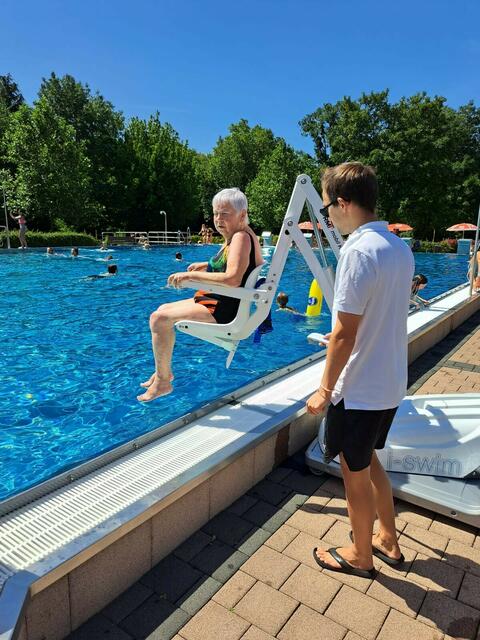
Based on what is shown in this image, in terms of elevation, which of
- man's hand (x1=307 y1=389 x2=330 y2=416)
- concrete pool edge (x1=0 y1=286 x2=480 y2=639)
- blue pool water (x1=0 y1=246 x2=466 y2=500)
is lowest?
blue pool water (x1=0 y1=246 x2=466 y2=500)

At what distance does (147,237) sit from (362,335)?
127 feet

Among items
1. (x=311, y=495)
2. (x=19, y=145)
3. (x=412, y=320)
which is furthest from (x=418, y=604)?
(x=19, y=145)

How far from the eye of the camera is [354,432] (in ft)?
6.41

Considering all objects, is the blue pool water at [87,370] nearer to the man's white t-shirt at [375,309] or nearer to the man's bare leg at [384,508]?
the man's bare leg at [384,508]

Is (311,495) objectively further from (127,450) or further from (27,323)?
(27,323)

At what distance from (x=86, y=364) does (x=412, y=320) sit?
5.36m

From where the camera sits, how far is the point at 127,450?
284 cm

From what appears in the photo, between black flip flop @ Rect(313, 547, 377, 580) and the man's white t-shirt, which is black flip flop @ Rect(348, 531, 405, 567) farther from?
the man's white t-shirt

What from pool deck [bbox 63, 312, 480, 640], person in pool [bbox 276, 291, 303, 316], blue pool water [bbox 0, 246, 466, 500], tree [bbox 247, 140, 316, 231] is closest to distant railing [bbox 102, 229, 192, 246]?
tree [bbox 247, 140, 316, 231]

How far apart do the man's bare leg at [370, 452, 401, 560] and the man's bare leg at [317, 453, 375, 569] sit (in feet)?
0.47

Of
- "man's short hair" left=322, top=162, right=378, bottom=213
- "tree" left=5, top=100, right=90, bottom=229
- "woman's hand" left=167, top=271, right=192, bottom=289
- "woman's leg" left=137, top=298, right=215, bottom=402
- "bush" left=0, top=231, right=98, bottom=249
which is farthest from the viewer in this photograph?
"tree" left=5, top=100, right=90, bottom=229

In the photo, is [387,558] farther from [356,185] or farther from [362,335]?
[356,185]

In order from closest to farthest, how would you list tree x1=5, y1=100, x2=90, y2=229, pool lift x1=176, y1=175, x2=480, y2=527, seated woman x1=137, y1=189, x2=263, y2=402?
1. pool lift x1=176, y1=175, x2=480, y2=527
2. seated woman x1=137, y1=189, x2=263, y2=402
3. tree x1=5, y1=100, x2=90, y2=229

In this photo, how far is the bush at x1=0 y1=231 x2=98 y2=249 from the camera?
27.0 meters
